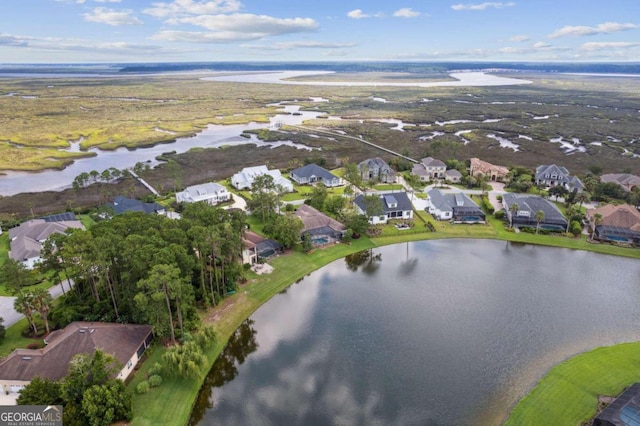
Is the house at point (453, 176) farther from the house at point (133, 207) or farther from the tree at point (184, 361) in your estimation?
the tree at point (184, 361)

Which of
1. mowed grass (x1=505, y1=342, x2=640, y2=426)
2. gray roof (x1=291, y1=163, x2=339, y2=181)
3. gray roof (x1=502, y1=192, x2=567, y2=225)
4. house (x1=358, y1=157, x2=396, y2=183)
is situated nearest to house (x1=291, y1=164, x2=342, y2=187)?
gray roof (x1=291, y1=163, x2=339, y2=181)

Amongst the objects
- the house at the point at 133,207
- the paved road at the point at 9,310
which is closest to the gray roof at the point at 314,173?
the house at the point at 133,207

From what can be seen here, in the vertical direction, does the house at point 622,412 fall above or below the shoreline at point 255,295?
above

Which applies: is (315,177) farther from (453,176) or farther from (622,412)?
(622,412)

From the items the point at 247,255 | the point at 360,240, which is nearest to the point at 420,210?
the point at 360,240

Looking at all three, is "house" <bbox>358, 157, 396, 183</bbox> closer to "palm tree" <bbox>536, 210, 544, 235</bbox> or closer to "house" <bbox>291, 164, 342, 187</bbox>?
"house" <bbox>291, 164, 342, 187</bbox>
